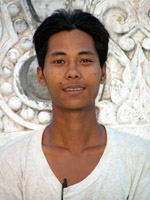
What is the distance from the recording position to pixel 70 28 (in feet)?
7.67

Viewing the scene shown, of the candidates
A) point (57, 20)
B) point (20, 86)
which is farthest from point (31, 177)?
point (20, 86)

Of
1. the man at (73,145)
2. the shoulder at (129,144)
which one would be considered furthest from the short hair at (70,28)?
the shoulder at (129,144)

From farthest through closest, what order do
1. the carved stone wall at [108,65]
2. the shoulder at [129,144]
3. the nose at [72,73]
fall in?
the carved stone wall at [108,65]
the shoulder at [129,144]
the nose at [72,73]

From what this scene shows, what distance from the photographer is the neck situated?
235 centimetres

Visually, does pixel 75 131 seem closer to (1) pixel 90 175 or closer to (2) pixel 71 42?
(1) pixel 90 175

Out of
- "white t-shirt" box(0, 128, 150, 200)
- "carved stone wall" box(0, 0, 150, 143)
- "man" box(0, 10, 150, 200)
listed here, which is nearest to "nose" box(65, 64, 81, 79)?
"man" box(0, 10, 150, 200)

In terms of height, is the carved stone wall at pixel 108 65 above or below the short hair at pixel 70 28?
below

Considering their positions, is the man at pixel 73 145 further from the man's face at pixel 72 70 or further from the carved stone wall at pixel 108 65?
the carved stone wall at pixel 108 65

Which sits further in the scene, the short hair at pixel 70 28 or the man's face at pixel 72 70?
the short hair at pixel 70 28

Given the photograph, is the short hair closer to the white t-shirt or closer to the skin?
the skin

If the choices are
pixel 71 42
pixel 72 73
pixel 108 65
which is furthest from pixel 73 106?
pixel 108 65

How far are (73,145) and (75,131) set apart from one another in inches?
2.7

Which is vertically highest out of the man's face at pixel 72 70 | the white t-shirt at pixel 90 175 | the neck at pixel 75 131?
the man's face at pixel 72 70

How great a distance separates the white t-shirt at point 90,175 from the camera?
2232 millimetres
